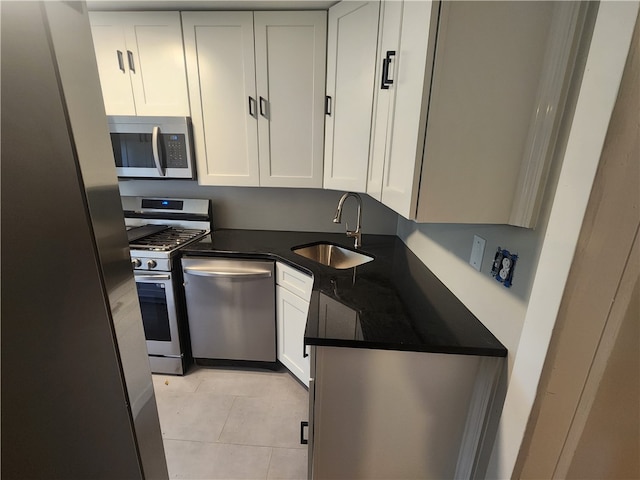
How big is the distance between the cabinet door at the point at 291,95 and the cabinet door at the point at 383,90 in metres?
0.55

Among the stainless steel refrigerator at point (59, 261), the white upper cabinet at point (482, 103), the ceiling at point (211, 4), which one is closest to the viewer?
the stainless steel refrigerator at point (59, 261)

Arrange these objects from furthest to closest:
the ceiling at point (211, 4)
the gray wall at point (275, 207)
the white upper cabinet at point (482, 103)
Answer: the gray wall at point (275, 207)
the ceiling at point (211, 4)
the white upper cabinet at point (482, 103)

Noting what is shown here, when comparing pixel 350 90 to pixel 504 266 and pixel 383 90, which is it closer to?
pixel 383 90

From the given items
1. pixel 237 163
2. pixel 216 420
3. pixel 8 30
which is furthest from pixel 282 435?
pixel 8 30

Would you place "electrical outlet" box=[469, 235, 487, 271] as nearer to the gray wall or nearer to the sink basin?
the sink basin

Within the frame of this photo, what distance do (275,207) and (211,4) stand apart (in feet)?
4.32

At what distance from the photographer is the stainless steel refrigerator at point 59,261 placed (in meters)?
0.33

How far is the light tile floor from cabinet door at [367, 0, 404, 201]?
1416 mm

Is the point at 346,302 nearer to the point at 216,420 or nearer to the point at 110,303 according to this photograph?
the point at 110,303

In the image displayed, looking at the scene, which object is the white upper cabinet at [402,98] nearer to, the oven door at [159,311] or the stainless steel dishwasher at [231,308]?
the stainless steel dishwasher at [231,308]

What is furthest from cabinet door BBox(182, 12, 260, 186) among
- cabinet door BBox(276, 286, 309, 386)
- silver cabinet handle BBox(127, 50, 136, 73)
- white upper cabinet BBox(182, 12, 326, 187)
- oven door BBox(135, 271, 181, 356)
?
cabinet door BBox(276, 286, 309, 386)

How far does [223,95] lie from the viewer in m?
1.85

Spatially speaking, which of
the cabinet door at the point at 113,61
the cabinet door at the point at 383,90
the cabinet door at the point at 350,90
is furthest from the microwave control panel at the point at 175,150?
the cabinet door at the point at 383,90

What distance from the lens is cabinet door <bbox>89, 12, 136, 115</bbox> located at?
176cm
